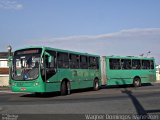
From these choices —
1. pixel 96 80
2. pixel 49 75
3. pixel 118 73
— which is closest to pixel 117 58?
pixel 118 73

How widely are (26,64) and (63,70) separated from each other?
9.36 ft

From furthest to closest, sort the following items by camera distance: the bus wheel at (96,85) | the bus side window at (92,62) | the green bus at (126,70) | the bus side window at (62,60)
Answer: the green bus at (126,70) → the bus wheel at (96,85) → the bus side window at (92,62) → the bus side window at (62,60)

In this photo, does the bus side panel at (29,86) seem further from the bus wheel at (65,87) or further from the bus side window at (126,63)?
the bus side window at (126,63)

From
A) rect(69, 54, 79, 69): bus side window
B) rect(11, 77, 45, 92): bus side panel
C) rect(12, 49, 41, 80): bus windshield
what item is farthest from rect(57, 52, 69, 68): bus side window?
rect(11, 77, 45, 92): bus side panel

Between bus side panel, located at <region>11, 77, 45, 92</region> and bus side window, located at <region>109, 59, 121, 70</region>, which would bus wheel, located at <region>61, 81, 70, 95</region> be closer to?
bus side panel, located at <region>11, 77, 45, 92</region>

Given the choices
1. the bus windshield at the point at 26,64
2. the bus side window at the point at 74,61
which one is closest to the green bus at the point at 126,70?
the bus side window at the point at 74,61

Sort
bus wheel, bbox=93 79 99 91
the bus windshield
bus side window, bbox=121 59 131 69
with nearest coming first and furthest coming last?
the bus windshield, bus wheel, bbox=93 79 99 91, bus side window, bbox=121 59 131 69

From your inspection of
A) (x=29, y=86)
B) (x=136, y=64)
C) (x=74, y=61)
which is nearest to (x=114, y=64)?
(x=136, y=64)

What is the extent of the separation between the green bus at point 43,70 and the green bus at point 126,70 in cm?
709

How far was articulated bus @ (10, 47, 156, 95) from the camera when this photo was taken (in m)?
20.2

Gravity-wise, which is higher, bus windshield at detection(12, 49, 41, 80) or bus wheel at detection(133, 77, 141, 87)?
bus windshield at detection(12, 49, 41, 80)

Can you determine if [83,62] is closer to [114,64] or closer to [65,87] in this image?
[65,87]

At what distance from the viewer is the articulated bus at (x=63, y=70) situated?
797 inches

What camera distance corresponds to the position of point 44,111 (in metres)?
13.6
